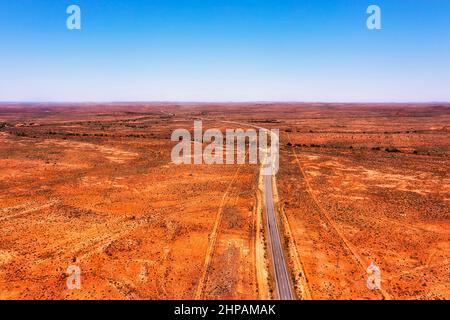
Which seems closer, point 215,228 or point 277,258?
→ point 277,258

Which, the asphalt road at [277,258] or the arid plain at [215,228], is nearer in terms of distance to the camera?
the asphalt road at [277,258]

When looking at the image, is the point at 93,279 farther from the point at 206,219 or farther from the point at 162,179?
Result: the point at 162,179

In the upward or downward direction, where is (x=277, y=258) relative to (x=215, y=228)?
downward

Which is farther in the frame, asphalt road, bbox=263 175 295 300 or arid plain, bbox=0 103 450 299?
arid plain, bbox=0 103 450 299

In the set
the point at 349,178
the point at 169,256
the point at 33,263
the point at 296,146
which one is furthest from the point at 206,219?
the point at 296,146
